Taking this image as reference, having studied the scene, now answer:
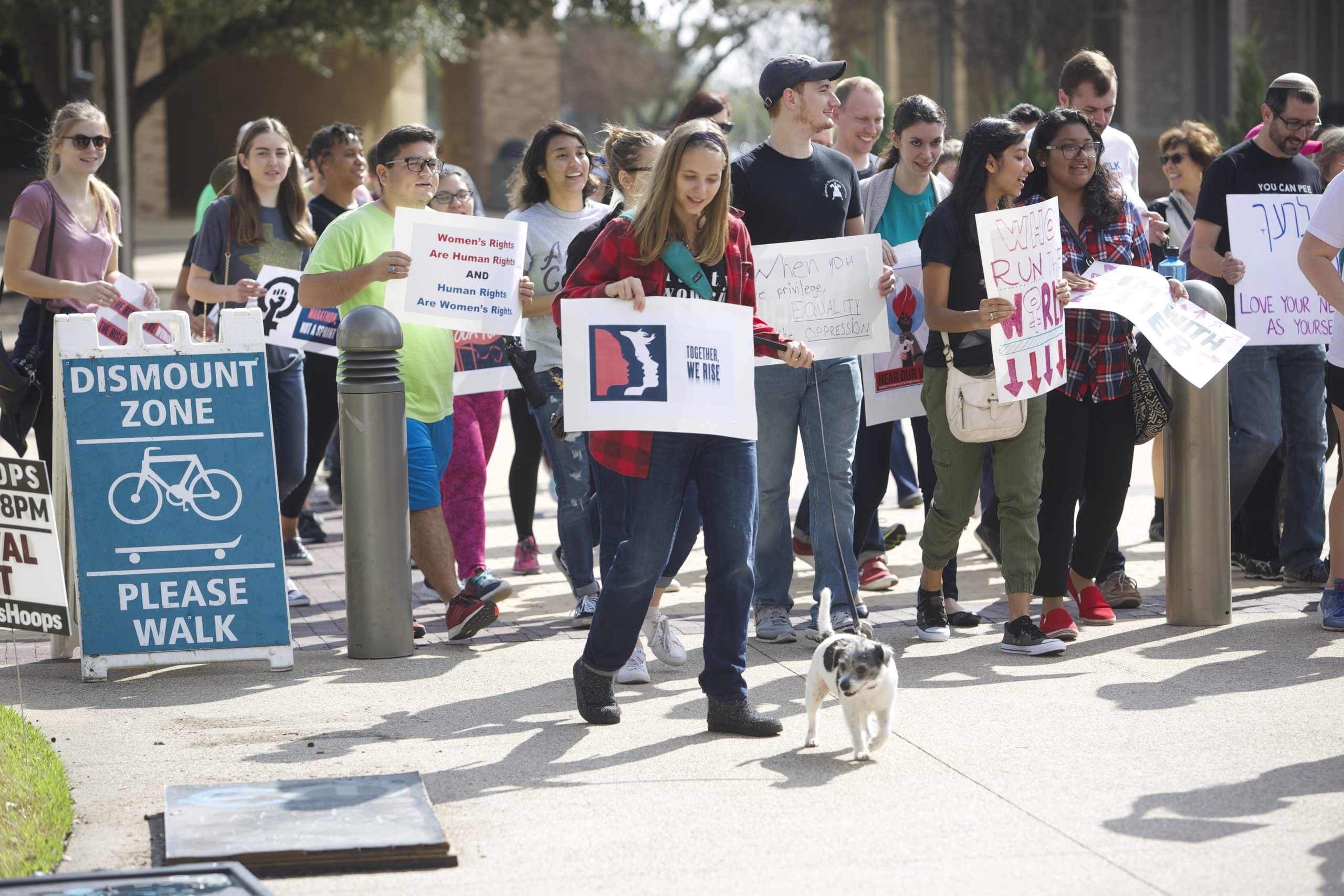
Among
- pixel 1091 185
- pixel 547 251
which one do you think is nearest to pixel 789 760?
pixel 1091 185

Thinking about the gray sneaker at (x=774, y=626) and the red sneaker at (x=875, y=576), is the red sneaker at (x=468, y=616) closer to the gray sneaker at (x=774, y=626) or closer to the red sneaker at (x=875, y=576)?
the gray sneaker at (x=774, y=626)

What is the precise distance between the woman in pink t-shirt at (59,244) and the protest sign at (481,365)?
4.62 ft

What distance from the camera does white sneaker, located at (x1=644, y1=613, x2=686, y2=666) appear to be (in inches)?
246

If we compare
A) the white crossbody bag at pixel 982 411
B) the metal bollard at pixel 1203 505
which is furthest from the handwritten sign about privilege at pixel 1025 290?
the metal bollard at pixel 1203 505

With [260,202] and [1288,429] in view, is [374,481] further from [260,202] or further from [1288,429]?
[1288,429]

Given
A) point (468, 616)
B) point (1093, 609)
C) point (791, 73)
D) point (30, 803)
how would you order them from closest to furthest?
point (30, 803) < point (791, 73) < point (468, 616) < point (1093, 609)

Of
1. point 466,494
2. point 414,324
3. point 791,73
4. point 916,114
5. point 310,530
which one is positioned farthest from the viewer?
point 310,530

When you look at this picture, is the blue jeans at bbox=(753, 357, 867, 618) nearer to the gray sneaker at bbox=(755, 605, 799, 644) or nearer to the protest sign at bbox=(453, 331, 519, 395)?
the gray sneaker at bbox=(755, 605, 799, 644)

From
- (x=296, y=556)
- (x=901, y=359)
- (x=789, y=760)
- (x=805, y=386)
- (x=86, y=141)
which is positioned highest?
(x=86, y=141)

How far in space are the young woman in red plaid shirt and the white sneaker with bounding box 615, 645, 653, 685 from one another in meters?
0.64

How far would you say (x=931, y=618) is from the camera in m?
6.68

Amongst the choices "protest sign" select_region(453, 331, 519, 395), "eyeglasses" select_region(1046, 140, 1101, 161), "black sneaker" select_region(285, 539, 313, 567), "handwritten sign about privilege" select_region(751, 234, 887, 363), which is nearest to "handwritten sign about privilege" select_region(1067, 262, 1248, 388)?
"eyeglasses" select_region(1046, 140, 1101, 161)

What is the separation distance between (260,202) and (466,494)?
6.46ft

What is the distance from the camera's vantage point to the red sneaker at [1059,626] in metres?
6.59
